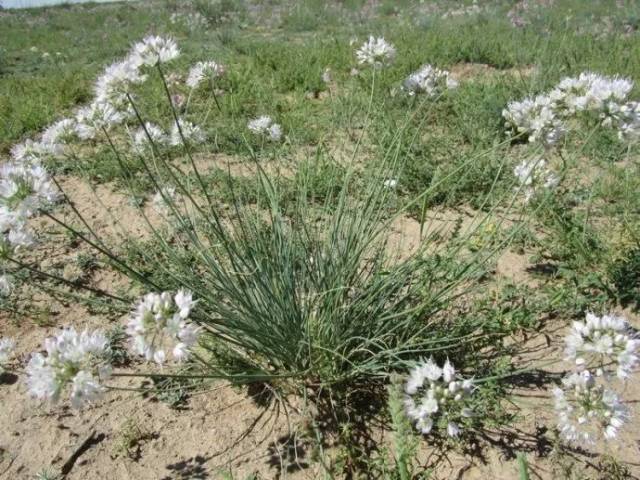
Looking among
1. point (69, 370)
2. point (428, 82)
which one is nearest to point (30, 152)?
point (69, 370)

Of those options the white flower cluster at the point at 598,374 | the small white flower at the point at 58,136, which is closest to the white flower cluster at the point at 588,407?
the white flower cluster at the point at 598,374

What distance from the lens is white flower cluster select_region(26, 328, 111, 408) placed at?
144 centimetres

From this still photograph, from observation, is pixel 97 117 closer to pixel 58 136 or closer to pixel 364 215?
pixel 58 136

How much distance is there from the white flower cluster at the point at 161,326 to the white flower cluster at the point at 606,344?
3.80 ft

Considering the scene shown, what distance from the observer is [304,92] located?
5.82m

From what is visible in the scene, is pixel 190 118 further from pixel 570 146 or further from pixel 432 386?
pixel 432 386

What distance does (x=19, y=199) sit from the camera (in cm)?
177

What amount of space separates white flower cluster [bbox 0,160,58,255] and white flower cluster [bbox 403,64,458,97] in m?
1.70

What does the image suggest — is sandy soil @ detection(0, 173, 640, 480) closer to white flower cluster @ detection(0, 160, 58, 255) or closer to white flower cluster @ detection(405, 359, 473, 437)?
white flower cluster @ detection(405, 359, 473, 437)

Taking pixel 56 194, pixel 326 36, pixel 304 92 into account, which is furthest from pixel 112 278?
pixel 326 36

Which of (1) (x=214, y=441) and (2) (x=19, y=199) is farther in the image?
(1) (x=214, y=441)

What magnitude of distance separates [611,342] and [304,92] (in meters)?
4.79

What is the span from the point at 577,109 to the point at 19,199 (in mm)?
2131

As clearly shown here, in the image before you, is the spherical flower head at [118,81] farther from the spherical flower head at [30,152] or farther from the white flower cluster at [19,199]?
the white flower cluster at [19,199]
